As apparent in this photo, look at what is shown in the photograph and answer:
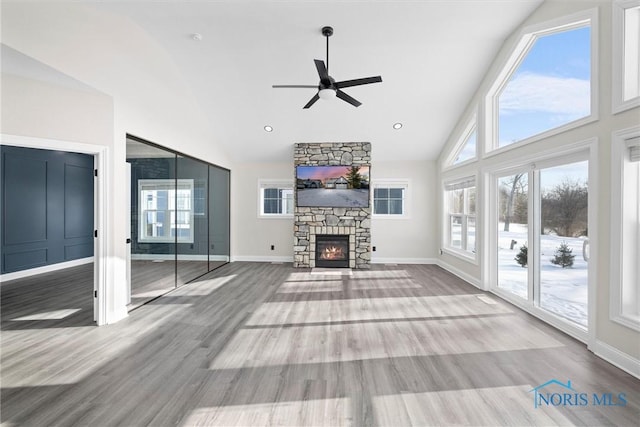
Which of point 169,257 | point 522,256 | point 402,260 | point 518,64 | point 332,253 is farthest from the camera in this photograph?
point 402,260

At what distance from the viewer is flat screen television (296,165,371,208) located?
6.60 meters

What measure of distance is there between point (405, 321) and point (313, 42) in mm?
3945

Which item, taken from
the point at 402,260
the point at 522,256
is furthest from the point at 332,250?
the point at 522,256

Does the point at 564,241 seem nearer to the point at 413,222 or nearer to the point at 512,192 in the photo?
the point at 512,192

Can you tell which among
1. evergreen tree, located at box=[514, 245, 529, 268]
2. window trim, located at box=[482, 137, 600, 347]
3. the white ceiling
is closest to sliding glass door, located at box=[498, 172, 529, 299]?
evergreen tree, located at box=[514, 245, 529, 268]

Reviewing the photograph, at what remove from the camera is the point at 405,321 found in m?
3.52

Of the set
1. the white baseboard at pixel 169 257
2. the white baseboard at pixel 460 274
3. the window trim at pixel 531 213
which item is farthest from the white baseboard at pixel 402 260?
the white baseboard at pixel 169 257

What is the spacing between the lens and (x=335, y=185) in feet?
21.8

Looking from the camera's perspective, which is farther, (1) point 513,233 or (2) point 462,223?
(2) point 462,223

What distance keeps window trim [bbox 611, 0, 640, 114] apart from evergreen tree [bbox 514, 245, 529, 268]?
2.01 m

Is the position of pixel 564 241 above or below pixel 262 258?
above

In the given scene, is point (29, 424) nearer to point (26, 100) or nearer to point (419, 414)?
point (419, 414)

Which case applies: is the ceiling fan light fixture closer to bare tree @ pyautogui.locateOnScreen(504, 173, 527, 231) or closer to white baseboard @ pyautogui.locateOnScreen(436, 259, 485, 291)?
bare tree @ pyautogui.locateOnScreen(504, 173, 527, 231)

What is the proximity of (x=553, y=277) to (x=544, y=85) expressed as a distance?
2.39 metres
